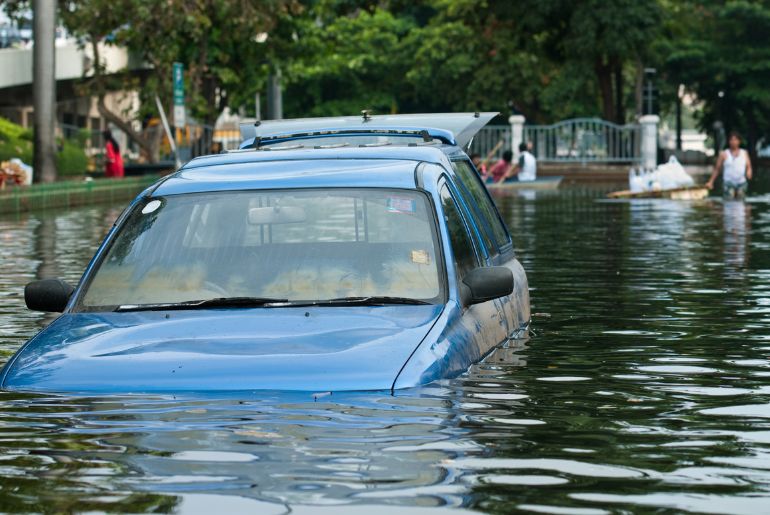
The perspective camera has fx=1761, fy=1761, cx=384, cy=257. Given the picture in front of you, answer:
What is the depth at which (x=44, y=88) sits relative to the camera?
37906mm

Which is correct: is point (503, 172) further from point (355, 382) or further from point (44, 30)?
point (355, 382)

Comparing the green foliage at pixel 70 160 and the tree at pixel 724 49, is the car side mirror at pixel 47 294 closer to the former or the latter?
the green foliage at pixel 70 160

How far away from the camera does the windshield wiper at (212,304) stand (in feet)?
24.3

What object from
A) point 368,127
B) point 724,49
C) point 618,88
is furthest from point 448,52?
point 368,127

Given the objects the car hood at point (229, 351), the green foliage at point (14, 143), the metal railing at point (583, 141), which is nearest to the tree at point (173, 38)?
the green foliage at point (14, 143)

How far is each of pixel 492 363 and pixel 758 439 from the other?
1.85 m

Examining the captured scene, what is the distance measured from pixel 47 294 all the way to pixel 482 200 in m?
3.03

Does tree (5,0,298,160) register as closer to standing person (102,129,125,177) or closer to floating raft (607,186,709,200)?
standing person (102,129,125,177)

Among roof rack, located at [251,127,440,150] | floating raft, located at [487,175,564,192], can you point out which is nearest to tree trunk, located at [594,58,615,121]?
floating raft, located at [487,175,564,192]

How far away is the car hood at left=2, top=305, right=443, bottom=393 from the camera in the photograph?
671cm

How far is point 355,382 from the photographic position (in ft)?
21.8

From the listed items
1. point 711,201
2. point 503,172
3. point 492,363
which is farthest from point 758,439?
point 503,172

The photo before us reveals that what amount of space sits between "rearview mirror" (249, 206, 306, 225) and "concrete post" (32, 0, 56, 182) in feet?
98.8

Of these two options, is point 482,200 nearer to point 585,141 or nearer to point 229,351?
point 229,351
